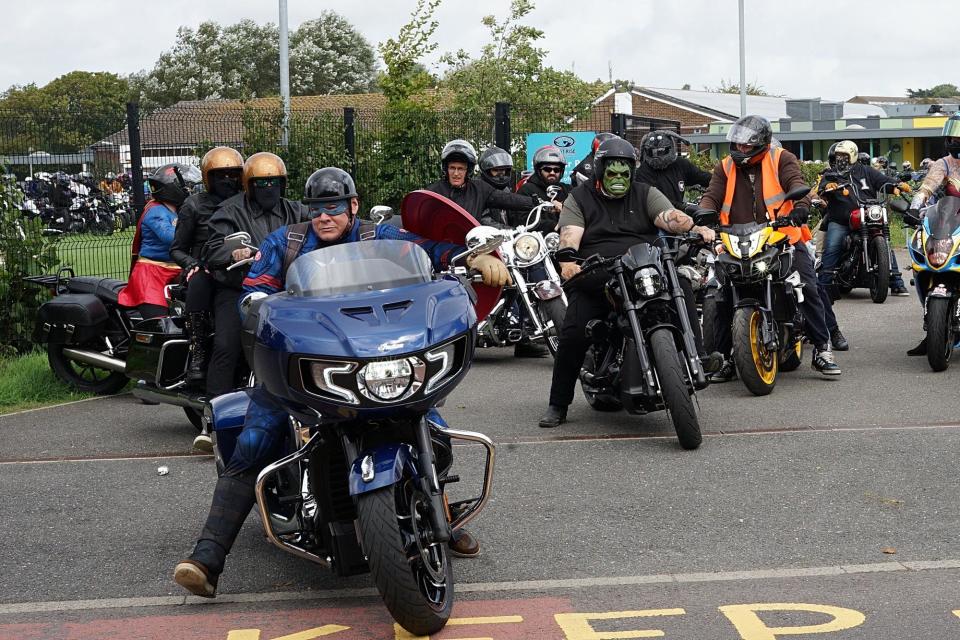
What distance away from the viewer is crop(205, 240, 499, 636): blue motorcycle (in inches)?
179

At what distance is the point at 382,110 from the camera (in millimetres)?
19031

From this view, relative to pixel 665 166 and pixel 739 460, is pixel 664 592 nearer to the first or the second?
pixel 739 460

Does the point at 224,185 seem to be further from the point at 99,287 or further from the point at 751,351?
the point at 751,351

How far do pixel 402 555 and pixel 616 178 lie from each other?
4.31 metres

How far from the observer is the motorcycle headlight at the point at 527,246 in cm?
779

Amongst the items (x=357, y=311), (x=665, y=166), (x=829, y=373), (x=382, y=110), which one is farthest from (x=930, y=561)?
(x=382, y=110)

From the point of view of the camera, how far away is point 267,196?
7910 mm

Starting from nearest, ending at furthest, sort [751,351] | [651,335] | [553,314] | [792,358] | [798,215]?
[651,335], [751,351], [798,215], [792,358], [553,314]

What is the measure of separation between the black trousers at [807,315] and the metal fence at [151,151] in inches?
227

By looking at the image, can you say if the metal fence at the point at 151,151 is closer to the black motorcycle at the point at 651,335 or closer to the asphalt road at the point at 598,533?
the asphalt road at the point at 598,533

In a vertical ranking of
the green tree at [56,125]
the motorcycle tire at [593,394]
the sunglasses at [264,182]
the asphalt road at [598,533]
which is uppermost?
the green tree at [56,125]

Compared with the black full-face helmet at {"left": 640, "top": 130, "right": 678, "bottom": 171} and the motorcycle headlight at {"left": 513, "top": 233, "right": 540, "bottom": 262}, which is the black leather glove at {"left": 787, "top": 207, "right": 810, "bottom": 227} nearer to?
the motorcycle headlight at {"left": 513, "top": 233, "right": 540, "bottom": 262}

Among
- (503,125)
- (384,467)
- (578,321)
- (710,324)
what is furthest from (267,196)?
(503,125)

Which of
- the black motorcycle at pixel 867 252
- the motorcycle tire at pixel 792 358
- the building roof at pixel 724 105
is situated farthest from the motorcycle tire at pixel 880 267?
→ the building roof at pixel 724 105
